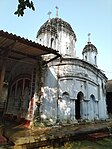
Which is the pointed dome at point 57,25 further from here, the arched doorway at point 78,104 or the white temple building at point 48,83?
the arched doorway at point 78,104

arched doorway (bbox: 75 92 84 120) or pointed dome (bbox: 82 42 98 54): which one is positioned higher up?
pointed dome (bbox: 82 42 98 54)

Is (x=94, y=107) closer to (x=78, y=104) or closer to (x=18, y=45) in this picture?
(x=78, y=104)

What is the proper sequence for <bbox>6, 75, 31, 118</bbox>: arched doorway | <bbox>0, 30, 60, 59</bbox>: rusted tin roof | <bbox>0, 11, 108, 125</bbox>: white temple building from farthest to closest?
<bbox>6, 75, 31, 118</bbox>: arched doorway, <bbox>0, 11, 108, 125</bbox>: white temple building, <bbox>0, 30, 60, 59</bbox>: rusted tin roof

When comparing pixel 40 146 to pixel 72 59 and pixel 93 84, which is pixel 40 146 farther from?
pixel 93 84

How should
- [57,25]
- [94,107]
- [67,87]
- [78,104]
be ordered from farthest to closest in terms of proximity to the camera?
[57,25]
[94,107]
[78,104]
[67,87]

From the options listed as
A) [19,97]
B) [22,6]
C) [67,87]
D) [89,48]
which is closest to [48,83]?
[67,87]

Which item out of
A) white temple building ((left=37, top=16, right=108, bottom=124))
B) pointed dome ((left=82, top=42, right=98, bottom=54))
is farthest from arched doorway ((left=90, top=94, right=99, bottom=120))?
pointed dome ((left=82, top=42, right=98, bottom=54))

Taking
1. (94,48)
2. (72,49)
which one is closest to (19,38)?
(72,49)

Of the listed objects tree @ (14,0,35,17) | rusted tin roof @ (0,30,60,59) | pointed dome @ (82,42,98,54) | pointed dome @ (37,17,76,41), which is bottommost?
tree @ (14,0,35,17)

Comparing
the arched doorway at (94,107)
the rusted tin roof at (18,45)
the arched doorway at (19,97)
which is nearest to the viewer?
the rusted tin roof at (18,45)

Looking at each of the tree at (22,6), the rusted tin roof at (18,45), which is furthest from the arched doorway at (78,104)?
the tree at (22,6)

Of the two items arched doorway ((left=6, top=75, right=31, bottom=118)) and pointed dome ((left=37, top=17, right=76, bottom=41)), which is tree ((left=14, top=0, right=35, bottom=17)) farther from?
pointed dome ((left=37, top=17, right=76, bottom=41))

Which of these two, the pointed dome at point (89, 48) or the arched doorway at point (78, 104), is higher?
the pointed dome at point (89, 48)

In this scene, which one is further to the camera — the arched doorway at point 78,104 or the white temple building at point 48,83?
the arched doorway at point 78,104
